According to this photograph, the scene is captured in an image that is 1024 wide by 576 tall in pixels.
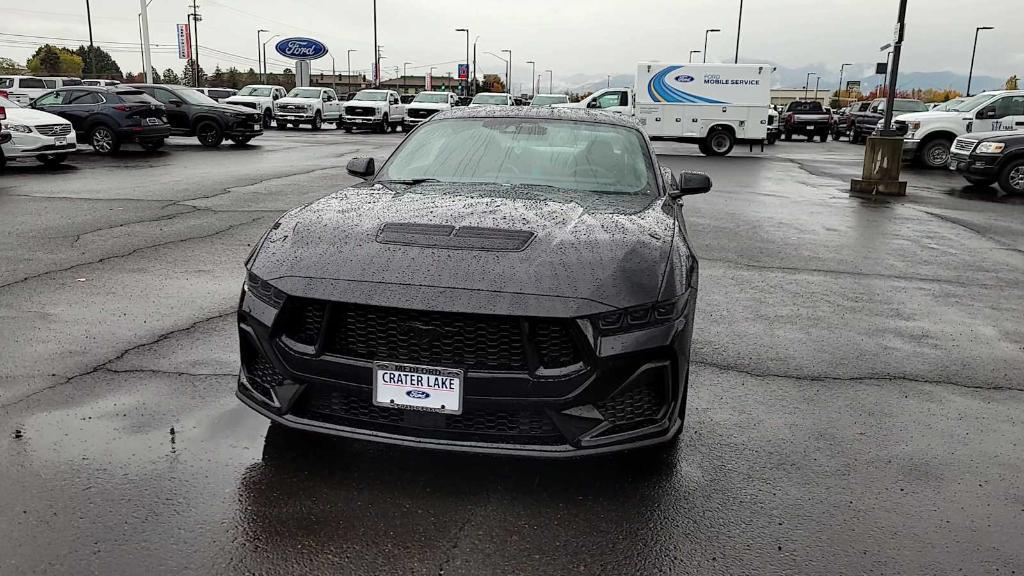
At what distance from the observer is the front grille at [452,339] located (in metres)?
2.85

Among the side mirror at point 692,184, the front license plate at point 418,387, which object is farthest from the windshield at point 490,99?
the front license plate at point 418,387

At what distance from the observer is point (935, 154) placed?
21.3m

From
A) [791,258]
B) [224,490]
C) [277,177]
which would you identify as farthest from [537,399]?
[277,177]

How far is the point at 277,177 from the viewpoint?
49.4 feet

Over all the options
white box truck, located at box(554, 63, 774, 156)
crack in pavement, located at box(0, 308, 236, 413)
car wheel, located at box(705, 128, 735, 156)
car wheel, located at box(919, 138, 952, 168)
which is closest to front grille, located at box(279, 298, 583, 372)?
crack in pavement, located at box(0, 308, 236, 413)

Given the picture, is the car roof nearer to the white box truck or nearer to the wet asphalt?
the wet asphalt

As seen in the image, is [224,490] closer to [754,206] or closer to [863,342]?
[863,342]

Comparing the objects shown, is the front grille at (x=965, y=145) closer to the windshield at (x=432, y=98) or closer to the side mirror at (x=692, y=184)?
the side mirror at (x=692, y=184)

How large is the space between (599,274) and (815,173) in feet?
59.8

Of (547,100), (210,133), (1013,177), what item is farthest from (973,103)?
(210,133)

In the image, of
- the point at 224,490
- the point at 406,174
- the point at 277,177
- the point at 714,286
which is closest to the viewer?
the point at 224,490

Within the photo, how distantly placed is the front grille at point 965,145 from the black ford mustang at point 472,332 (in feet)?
50.0

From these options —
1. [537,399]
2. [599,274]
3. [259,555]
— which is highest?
[599,274]

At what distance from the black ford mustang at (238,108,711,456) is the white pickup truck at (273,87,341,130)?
107ft
